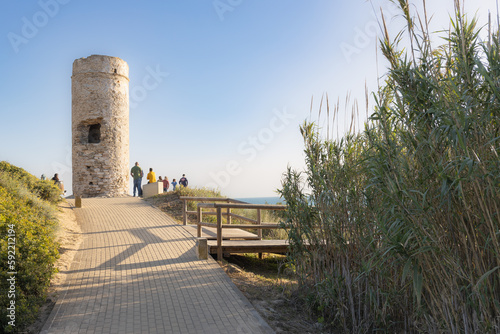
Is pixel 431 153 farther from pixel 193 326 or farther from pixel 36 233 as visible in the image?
pixel 36 233

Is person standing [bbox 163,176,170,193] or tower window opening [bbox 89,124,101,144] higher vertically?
tower window opening [bbox 89,124,101,144]

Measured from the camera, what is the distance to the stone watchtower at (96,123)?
55.7ft

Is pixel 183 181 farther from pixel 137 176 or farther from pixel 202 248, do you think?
pixel 202 248

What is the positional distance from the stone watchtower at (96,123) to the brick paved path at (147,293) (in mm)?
A: 9439

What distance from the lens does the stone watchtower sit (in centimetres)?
1698

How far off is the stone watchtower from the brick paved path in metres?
9.44

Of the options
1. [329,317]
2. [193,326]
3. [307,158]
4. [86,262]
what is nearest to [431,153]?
[307,158]

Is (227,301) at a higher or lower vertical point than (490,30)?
lower

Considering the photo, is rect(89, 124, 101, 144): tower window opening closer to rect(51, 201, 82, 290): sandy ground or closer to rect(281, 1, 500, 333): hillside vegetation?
rect(51, 201, 82, 290): sandy ground

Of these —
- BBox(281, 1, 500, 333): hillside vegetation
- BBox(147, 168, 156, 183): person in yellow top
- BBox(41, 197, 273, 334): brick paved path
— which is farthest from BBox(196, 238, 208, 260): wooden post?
BBox(147, 168, 156, 183): person in yellow top

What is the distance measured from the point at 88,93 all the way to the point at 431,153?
17266 mm

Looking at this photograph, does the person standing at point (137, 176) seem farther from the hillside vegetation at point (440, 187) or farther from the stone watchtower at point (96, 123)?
the hillside vegetation at point (440, 187)

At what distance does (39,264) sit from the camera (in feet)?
A: 14.6

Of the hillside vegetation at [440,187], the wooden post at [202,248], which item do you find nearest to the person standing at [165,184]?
the wooden post at [202,248]
